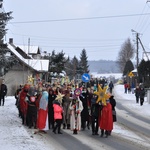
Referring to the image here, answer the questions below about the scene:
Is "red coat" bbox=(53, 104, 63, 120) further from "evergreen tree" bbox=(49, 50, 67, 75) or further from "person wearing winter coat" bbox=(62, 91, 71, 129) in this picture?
"evergreen tree" bbox=(49, 50, 67, 75)

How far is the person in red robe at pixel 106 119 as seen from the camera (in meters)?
15.7

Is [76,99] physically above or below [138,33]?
below

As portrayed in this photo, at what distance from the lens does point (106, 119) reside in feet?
51.6

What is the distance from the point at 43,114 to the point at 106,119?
8.62ft

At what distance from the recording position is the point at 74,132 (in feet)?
53.6

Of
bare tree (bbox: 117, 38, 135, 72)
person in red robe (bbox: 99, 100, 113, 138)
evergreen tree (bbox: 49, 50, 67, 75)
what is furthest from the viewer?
bare tree (bbox: 117, 38, 135, 72)

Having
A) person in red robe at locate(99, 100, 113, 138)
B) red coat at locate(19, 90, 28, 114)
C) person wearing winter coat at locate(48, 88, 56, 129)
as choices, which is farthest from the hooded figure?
person in red robe at locate(99, 100, 113, 138)

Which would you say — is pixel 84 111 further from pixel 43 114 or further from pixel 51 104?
pixel 43 114

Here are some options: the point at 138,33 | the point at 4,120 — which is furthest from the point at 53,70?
the point at 4,120

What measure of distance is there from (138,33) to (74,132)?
166 ft

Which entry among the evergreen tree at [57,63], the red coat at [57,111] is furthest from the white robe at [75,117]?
the evergreen tree at [57,63]

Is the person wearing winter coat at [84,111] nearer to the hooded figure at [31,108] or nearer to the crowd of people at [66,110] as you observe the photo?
the crowd of people at [66,110]

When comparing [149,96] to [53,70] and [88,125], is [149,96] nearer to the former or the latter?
[88,125]

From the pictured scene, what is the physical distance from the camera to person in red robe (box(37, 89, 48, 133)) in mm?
16586
